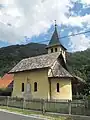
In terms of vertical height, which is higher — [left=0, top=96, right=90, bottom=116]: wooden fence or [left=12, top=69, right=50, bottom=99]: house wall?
[left=12, top=69, right=50, bottom=99]: house wall

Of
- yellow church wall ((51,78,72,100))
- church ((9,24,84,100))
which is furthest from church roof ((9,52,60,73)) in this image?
yellow church wall ((51,78,72,100))

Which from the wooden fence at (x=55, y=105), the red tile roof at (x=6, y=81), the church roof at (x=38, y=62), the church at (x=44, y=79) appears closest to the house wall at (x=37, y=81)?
the church at (x=44, y=79)

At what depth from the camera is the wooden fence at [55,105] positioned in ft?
65.5

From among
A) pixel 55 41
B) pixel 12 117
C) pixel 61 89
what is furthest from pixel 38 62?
pixel 12 117

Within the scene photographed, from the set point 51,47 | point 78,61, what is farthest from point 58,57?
point 78,61

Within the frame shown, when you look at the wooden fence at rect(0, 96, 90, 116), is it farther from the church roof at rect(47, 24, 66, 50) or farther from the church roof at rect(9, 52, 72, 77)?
the church roof at rect(47, 24, 66, 50)

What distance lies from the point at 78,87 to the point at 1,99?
17.8m

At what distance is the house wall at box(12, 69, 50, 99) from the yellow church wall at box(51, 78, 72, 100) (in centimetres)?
87

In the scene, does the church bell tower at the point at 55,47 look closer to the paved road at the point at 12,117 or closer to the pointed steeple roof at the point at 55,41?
the pointed steeple roof at the point at 55,41

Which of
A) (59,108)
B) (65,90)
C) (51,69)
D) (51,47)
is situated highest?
(51,47)

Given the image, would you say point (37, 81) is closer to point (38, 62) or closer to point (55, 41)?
point (38, 62)

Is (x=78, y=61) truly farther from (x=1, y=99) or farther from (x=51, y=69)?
(x=1, y=99)

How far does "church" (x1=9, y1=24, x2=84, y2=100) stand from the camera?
3688 centimetres

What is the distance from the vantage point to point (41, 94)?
37.7m
